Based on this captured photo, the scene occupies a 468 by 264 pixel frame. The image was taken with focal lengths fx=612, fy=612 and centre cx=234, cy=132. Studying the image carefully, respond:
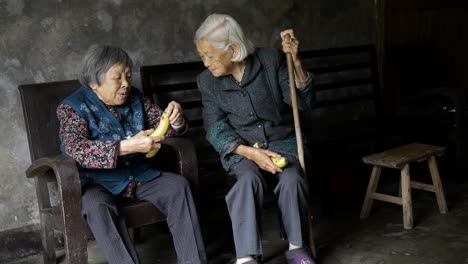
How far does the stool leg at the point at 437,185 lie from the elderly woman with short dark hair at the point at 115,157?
1.86 meters

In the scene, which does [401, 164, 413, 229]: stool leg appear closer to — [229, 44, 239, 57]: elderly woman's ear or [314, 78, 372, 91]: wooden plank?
[314, 78, 372, 91]: wooden plank

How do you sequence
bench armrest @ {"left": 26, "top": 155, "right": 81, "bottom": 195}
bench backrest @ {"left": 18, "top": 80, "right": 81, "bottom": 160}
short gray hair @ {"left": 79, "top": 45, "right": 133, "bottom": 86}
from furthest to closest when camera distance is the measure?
bench backrest @ {"left": 18, "top": 80, "right": 81, "bottom": 160} < short gray hair @ {"left": 79, "top": 45, "right": 133, "bottom": 86} < bench armrest @ {"left": 26, "top": 155, "right": 81, "bottom": 195}

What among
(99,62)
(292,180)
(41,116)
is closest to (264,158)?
(292,180)

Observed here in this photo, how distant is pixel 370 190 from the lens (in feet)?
14.3

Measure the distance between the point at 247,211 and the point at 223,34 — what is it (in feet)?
3.34

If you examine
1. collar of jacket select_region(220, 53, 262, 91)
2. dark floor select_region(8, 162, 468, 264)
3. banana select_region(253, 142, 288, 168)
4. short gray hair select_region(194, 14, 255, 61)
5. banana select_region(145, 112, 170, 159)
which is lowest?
dark floor select_region(8, 162, 468, 264)

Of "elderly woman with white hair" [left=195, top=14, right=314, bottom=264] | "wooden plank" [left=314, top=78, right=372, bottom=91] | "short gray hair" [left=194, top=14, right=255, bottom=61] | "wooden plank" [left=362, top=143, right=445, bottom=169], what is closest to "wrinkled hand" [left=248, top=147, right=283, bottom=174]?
"elderly woman with white hair" [left=195, top=14, right=314, bottom=264]

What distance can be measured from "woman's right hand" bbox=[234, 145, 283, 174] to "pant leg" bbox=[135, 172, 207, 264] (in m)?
0.41

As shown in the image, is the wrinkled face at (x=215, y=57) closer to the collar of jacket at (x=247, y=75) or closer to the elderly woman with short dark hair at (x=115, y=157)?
the collar of jacket at (x=247, y=75)

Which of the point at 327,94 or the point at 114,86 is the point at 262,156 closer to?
the point at 114,86

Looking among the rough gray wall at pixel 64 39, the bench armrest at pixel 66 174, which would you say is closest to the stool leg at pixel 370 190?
the rough gray wall at pixel 64 39

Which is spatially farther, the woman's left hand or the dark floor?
the dark floor

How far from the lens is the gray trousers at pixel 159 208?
3109mm

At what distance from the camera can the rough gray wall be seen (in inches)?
151
